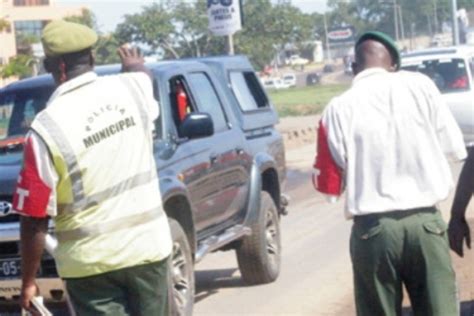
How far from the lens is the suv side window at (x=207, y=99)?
10.7m

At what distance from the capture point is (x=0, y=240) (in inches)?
351

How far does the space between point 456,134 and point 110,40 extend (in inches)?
1640

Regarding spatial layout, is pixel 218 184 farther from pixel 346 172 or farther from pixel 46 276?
pixel 346 172

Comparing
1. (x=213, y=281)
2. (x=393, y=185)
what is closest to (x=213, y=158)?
(x=213, y=281)

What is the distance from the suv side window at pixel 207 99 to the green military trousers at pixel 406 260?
5106 millimetres

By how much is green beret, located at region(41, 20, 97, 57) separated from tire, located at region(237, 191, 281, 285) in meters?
6.07

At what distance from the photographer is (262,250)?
11469 mm

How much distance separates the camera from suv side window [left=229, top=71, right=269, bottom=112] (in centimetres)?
1195

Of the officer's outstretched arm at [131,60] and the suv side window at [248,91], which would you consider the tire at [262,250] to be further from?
the officer's outstretched arm at [131,60]

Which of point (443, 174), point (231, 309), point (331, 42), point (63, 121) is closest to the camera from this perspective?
point (63, 121)

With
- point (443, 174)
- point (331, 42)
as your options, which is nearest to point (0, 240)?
point (443, 174)

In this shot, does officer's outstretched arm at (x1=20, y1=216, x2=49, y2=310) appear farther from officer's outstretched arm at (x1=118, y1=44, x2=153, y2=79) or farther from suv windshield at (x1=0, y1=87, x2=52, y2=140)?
suv windshield at (x1=0, y1=87, x2=52, y2=140)

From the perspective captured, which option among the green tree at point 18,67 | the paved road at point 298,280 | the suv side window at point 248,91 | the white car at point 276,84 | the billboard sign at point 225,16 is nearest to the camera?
the paved road at point 298,280

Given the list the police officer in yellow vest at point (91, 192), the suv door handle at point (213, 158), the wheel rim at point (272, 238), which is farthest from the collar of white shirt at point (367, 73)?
the wheel rim at point (272, 238)
